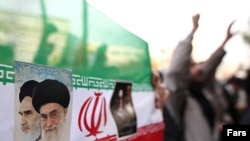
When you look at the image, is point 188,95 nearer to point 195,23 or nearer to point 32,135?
point 195,23

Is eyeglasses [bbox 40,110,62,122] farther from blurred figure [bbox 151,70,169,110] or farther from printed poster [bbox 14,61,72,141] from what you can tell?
blurred figure [bbox 151,70,169,110]

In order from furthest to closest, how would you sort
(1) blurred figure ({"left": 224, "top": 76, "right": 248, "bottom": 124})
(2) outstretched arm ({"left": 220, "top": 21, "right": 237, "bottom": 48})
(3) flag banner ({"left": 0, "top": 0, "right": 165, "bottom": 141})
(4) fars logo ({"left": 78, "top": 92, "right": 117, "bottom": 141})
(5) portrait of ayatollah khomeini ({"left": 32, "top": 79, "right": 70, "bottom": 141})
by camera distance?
(1) blurred figure ({"left": 224, "top": 76, "right": 248, "bottom": 124}) < (2) outstretched arm ({"left": 220, "top": 21, "right": 237, "bottom": 48}) < (4) fars logo ({"left": 78, "top": 92, "right": 117, "bottom": 141}) < (5) portrait of ayatollah khomeini ({"left": 32, "top": 79, "right": 70, "bottom": 141}) < (3) flag banner ({"left": 0, "top": 0, "right": 165, "bottom": 141})

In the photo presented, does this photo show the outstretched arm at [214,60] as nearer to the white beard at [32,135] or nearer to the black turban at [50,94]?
the black turban at [50,94]

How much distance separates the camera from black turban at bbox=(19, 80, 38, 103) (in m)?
1.10

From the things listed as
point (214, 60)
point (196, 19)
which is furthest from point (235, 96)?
point (196, 19)

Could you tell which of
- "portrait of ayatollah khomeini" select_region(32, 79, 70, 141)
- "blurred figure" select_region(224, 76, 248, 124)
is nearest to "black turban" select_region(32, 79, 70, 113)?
"portrait of ayatollah khomeini" select_region(32, 79, 70, 141)

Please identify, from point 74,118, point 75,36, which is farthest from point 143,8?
point 74,118

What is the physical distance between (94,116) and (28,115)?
41cm

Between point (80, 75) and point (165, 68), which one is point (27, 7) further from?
point (165, 68)

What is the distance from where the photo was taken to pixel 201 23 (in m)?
2.47

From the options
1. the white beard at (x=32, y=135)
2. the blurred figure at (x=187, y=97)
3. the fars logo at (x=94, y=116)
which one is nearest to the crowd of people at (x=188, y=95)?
the blurred figure at (x=187, y=97)

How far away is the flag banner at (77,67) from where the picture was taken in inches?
42.3

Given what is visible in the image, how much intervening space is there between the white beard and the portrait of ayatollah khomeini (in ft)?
0.08

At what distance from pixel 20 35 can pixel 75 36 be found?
0.31 metres
